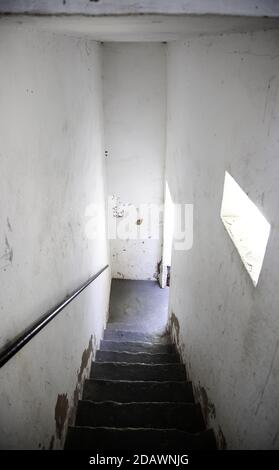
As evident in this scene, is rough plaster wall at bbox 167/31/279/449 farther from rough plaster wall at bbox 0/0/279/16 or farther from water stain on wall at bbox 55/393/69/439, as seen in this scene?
water stain on wall at bbox 55/393/69/439

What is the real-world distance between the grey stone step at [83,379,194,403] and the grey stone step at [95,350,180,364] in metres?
0.68

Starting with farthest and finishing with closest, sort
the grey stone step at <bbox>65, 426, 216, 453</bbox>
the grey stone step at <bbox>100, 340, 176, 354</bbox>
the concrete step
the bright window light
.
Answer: the concrete step, the grey stone step at <bbox>100, 340, 176, 354</bbox>, the grey stone step at <bbox>65, 426, 216, 453</bbox>, the bright window light

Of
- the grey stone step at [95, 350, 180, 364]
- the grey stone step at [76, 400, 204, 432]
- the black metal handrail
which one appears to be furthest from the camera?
the grey stone step at [95, 350, 180, 364]

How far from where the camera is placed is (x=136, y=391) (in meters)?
3.22

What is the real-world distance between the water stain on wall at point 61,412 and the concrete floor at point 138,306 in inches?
109

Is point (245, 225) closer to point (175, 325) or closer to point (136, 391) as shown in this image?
point (136, 391)

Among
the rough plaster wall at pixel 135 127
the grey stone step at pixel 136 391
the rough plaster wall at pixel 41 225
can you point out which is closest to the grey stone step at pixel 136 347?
the grey stone step at pixel 136 391

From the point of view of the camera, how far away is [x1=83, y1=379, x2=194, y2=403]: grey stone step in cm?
316

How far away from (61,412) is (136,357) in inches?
68.0

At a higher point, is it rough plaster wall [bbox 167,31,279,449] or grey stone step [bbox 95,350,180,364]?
rough plaster wall [bbox 167,31,279,449]

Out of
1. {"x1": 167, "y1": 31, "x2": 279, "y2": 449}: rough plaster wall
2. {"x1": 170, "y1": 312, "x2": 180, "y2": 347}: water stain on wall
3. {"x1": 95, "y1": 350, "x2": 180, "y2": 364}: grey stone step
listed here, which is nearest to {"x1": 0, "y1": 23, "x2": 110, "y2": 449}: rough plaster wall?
{"x1": 95, "y1": 350, "x2": 180, "y2": 364}: grey stone step

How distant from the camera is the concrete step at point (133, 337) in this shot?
480 centimetres

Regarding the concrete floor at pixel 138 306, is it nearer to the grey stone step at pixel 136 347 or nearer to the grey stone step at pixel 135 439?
the grey stone step at pixel 136 347
